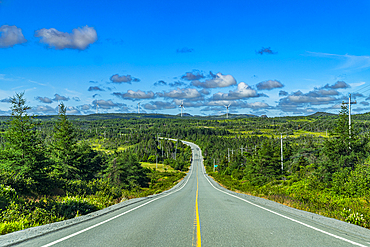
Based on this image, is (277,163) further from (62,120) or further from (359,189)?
(62,120)

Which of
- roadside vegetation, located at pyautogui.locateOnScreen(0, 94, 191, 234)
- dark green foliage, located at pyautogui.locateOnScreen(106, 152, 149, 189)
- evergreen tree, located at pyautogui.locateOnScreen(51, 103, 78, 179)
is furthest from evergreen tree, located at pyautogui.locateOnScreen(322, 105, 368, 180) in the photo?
dark green foliage, located at pyautogui.locateOnScreen(106, 152, 149, 189)

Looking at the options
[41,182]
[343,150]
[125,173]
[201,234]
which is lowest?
[125,173]

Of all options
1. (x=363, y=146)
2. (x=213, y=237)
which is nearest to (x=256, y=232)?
(x=213, y=237)

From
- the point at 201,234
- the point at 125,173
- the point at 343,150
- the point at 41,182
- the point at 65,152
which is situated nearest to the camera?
the point at 201,234

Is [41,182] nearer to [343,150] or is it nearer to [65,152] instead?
[65,152]

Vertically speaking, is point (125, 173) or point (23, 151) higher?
point (23, 151)

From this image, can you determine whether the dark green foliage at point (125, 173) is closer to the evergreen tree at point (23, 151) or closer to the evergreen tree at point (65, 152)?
the evergreen tree at point (65, 152)

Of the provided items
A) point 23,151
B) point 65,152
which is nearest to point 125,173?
point 65,152

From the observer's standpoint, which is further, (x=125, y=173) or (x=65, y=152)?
(x=125, y=173)

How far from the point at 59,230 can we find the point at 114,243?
Result: 2.34m

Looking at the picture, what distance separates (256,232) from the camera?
23.8 ft

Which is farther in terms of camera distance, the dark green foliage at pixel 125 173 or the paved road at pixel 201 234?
the dark green foliage at pixel 125 173

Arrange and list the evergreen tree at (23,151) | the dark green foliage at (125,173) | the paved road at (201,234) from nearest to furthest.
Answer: the paved road at (201,234) → the evergreen tree at (23,151) → the dark green foliage at (125,173)

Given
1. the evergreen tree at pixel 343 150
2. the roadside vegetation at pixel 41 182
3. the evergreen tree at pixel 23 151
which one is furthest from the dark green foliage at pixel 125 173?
the evergreen tree at pixel 343 150
